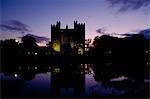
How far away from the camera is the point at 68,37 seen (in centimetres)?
8019

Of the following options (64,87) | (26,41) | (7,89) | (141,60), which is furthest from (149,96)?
(26,41)

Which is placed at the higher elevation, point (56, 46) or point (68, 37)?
point (68, 37)

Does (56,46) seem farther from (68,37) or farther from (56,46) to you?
(68,37)

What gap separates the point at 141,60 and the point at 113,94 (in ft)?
80.1

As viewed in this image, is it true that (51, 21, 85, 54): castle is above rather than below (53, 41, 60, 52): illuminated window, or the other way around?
above

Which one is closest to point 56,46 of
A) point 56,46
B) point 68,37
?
point 56,46

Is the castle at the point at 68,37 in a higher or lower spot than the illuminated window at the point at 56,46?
higher

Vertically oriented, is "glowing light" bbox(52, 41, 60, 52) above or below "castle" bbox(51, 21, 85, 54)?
below

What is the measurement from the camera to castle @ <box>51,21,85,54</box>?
79650mm

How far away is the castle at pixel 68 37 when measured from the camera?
7965cm

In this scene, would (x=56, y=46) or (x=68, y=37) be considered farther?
(x=68, y=37)

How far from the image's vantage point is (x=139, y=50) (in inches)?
1625

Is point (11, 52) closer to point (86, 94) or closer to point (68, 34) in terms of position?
point (86, 94)

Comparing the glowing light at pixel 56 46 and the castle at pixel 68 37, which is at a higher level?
the castle at pixel 68 37
